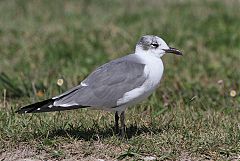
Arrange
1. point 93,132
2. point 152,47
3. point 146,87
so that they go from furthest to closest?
point 93,132 → point 152,47 → point 146,87

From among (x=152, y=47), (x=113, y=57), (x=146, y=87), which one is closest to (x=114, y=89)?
(x=146, y=87)

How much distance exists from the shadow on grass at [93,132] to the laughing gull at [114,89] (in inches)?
8.1

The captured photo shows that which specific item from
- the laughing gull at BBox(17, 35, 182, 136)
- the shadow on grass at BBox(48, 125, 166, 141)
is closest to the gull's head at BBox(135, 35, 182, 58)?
the laughing gull at BBox(17, 35, 182, 136)

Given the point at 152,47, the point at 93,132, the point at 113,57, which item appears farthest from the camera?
the point at 113,57

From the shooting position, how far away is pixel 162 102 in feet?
22.2

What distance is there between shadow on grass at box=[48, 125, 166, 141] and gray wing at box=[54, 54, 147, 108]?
31 centimetres

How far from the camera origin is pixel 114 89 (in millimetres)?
4836

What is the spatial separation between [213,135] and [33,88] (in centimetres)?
247

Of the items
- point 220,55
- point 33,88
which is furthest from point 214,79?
point 33,88

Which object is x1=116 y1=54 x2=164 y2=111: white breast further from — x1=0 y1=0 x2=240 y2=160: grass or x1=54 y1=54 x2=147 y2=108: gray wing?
x1=0 y1=0 x2=240 y2=160: grass

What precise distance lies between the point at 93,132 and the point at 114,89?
1.77 feet

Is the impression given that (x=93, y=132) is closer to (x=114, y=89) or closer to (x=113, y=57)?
(x=114, y=89)

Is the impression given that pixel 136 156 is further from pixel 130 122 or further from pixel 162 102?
pixel 162 102

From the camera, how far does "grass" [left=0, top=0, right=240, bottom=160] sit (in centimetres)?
482
